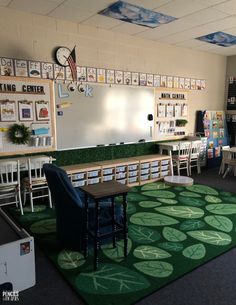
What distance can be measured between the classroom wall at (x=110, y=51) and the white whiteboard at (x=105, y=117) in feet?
1.73

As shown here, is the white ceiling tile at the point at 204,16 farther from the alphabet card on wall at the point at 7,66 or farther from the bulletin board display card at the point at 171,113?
the alphabet card on wall at the point at 7,66

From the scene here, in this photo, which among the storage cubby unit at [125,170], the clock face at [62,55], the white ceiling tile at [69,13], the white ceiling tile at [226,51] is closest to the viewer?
the white ceiling tile at [69,13]

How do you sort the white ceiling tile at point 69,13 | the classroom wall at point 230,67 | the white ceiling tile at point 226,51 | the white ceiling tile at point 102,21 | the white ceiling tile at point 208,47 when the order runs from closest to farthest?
the white ceiling tile at point 69,13 → the white ceiling tile at point 102,21 → the white ceiling tile at point 208,47 → the white ceiling tile at point 226,51 → the classroom wall at point 230,67

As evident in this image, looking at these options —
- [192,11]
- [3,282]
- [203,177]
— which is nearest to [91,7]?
[192,11]

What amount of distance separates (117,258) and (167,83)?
4247mm

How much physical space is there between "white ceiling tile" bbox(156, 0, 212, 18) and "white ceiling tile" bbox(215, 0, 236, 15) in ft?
0.79

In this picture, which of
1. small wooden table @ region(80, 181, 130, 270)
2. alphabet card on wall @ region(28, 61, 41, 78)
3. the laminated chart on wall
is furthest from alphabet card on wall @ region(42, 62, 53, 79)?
the laminated chart on wall

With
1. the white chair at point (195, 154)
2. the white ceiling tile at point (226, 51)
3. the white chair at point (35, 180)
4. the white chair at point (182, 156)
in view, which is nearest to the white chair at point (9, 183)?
the white chair at point (35, 180)

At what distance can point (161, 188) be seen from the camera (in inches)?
194

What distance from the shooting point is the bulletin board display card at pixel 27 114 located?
154 inches

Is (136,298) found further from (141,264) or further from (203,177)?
(203,177)

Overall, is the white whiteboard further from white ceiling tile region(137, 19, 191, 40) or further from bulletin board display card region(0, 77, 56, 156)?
white ceiling tile region(137, 19, 191, 40)

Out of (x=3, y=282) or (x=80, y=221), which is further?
(x=80, y=221)

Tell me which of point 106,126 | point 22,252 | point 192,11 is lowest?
point 22,252
